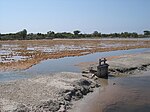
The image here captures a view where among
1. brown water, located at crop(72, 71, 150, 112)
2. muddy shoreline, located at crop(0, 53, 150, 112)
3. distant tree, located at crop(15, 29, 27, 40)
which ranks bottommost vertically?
brown water, located at crop(72, 71, 150, 112)

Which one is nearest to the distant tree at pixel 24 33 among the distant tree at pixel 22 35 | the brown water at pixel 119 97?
the distant tree at pixel 22 35

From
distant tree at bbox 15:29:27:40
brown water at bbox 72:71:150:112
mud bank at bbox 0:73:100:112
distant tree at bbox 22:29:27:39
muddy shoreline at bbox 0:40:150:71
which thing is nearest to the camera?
mud bank at bbox 0:73:100:112

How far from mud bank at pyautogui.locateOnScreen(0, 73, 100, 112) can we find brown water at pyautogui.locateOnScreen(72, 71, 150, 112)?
82 centimetres

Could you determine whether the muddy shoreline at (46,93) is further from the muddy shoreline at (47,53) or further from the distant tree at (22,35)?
the distant tree at (22,35)

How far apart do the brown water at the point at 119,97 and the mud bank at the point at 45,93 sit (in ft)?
2.68

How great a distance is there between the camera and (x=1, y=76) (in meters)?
26.5

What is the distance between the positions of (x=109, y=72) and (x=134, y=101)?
414 inches

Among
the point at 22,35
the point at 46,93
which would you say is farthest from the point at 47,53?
the point at 22,35

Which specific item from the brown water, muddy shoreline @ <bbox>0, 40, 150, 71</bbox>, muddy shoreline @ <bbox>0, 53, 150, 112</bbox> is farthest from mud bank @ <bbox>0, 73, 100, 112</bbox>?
muddy shoreline @ <bbox>0, 40, 150, 71</bbox>

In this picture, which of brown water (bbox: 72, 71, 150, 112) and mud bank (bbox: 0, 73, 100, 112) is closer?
mud bank (bbox: 0, 73, 100, 112)

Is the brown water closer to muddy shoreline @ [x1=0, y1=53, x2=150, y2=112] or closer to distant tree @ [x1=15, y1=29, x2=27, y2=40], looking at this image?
muddy shoreline @ [x1=0, y1=53, x2=150, y2=112]

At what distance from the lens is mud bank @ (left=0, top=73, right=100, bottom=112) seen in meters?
14.8

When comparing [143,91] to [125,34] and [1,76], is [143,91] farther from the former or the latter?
[125,34]

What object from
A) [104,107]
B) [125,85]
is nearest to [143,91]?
[125,85]
